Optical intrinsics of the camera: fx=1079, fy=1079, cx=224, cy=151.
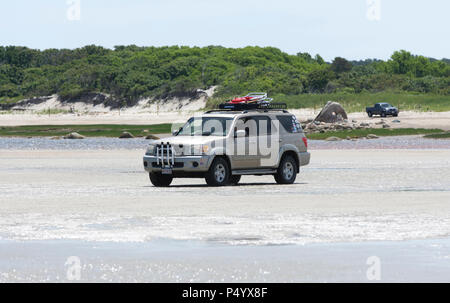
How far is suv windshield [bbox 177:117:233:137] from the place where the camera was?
26.0m

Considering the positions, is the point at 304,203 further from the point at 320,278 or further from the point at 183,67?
the point at 183,67

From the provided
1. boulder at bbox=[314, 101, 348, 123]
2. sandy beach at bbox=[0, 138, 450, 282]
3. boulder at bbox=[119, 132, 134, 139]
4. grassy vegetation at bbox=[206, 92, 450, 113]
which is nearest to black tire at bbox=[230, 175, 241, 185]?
sandy beach at bbox=[0, 138, 450, 282]

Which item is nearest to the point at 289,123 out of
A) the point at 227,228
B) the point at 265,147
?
the point at 265,147

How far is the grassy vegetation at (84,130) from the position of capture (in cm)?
7481

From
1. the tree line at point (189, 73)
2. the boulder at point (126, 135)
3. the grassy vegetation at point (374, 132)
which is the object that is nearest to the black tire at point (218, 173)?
the grassy vegetation at point (374, 132)

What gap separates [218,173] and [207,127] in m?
1.61

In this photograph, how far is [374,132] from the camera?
66.1m

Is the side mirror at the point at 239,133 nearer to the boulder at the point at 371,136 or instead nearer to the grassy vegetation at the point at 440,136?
the grassy vegetation at the point at 440,136

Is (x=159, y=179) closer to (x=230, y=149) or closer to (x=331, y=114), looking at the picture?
(x=230, y=149)

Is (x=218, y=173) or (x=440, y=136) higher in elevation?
(x=218, y=173)

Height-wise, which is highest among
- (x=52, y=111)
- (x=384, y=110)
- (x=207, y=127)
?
(x=207, y=127)

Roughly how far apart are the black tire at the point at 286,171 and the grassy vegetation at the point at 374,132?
122 feet

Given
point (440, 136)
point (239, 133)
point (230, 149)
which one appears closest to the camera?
point (230, 149)

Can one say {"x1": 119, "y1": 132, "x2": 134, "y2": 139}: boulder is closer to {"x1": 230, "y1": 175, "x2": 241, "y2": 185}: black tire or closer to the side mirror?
{"x1": 230, "y1": 175, "x2": 241, "y2": 185}: black tire
